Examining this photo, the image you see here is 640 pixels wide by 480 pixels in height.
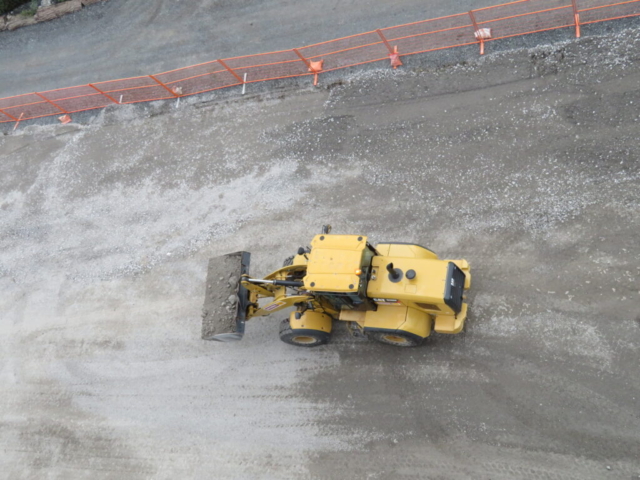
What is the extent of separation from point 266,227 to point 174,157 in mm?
3752

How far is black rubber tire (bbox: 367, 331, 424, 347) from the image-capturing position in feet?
31.1

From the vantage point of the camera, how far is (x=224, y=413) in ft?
35.2

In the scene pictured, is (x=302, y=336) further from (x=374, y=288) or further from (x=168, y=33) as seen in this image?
(x=168, y=33)

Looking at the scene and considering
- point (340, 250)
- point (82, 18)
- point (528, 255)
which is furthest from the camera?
point (82, 18)

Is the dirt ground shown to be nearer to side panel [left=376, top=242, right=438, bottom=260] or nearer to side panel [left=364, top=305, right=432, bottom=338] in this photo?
side panel [left=376, top=242, right=438, bottom=260]

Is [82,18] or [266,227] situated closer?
[266,227]

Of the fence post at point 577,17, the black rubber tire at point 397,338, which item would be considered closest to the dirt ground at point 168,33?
the fence post at point 577,17

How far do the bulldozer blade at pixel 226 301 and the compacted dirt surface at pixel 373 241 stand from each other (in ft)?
3.48

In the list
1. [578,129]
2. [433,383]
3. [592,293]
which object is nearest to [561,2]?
[578,129]

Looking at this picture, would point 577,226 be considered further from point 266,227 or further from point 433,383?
point 266,227

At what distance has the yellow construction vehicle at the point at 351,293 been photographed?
29.7ft

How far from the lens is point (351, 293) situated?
350 inches

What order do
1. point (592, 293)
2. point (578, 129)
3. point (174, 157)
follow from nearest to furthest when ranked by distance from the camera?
point (592, 293)
point (578, 129)
point (174, 157)

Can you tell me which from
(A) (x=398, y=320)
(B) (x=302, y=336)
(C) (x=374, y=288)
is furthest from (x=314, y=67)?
(A) (x=398, y=320)
